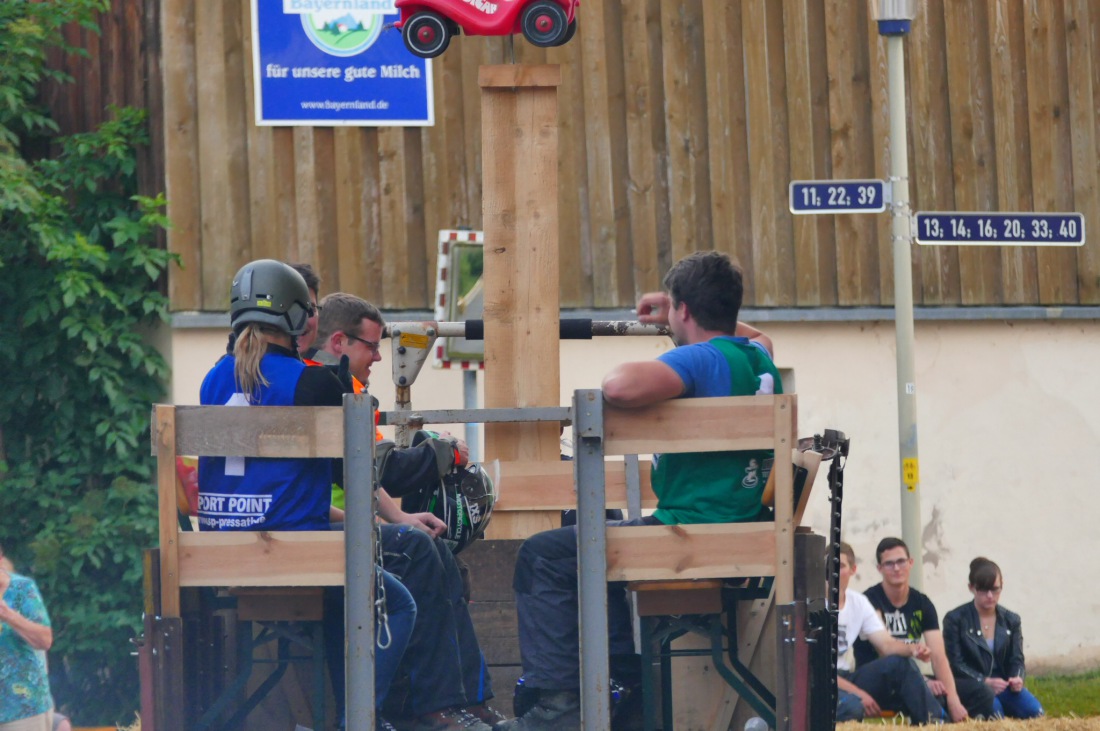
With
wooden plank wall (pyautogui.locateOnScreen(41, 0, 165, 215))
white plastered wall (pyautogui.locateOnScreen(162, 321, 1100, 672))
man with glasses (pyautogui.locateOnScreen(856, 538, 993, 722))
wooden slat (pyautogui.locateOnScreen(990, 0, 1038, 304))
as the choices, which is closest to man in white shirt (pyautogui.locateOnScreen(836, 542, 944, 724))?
man with glasses (pyautogui.locateOnScreen(856, 538, 993, 722))

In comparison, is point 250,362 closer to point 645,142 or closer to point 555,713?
point 555,713

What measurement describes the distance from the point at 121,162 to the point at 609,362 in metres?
3.89

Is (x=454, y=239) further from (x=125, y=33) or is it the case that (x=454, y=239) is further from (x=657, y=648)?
(x=657, y=648)

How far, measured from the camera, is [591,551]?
425cm

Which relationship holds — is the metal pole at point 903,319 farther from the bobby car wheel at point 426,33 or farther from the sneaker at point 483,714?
the sneaker at point 483,714

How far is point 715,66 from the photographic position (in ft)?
38.3

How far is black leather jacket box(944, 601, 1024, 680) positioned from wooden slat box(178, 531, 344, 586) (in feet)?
20.6

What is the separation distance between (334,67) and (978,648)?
6062 mm

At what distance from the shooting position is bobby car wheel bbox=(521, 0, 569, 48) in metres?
6.07

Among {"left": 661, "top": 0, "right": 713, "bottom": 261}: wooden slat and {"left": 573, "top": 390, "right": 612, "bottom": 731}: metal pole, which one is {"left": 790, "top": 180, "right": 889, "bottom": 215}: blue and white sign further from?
{"left": 573, "top": 390, "right": 612, "bottom": 731}: metal pole

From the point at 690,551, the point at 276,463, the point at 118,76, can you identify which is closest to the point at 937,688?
the point at 690,551

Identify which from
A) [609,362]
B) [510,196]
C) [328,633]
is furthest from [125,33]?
[328,633]

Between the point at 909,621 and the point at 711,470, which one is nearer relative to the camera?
the point at 711,470

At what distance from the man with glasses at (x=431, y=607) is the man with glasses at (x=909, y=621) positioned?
15.4 feet
